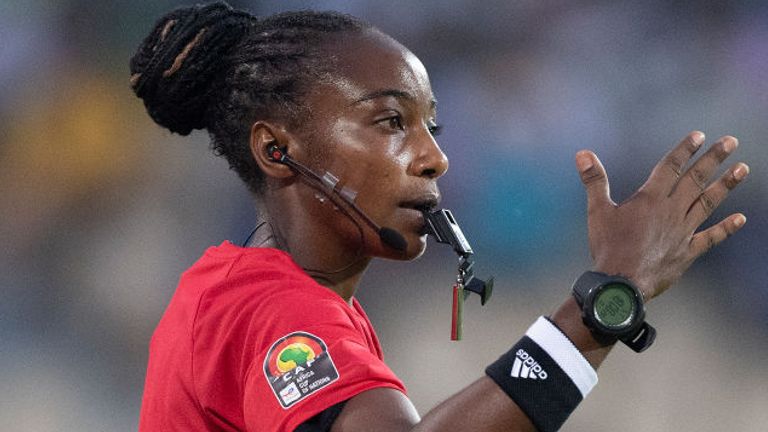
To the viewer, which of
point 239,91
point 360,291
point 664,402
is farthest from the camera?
point 360,291

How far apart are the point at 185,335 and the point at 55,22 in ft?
10.6

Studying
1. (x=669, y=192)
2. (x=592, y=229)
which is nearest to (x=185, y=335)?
(x=592, y=229)

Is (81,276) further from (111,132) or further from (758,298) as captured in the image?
(758,298)

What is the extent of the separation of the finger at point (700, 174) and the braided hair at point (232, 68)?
30.5 inches

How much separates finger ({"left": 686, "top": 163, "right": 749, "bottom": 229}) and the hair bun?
1.07 metres

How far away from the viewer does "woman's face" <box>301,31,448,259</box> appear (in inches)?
81.5

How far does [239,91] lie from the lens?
7.34ft

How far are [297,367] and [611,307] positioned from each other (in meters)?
0.51

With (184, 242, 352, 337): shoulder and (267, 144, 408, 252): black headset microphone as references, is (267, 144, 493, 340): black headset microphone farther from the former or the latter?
(184, 242, 352, 337): shoulder

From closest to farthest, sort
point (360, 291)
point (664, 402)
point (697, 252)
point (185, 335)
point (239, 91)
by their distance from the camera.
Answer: point (697, 252) < point (185, 335) < point (239, 91) < point (664, 402) < point (360, 291)

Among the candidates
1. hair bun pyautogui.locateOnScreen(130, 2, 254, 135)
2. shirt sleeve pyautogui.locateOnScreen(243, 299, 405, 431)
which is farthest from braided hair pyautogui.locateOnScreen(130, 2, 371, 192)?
shirt sleeve pyautogui.locateOnScreen(243, 299, 405, 431)

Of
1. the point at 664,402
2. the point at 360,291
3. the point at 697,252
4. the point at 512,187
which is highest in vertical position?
the point at 697,252

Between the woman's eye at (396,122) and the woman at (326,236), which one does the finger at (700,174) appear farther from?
the woman's eye at (396,122)

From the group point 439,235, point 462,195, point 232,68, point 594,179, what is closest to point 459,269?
point 439,235
